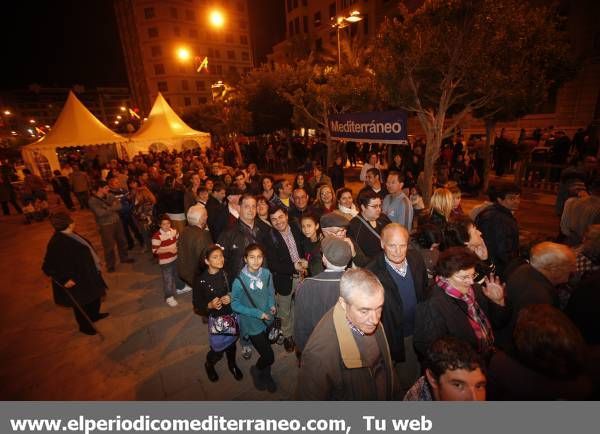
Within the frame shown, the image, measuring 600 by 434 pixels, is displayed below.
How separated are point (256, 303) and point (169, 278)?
2992 mm

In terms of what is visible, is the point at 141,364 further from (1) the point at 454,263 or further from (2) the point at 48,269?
(1) the point at 454,263

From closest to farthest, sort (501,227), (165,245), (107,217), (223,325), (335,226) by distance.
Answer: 1. (335,226)
2. (223,325)
3. (501,227)
4. (165,245)
5. (107,217)

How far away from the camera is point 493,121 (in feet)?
36.3

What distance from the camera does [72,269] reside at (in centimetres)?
450

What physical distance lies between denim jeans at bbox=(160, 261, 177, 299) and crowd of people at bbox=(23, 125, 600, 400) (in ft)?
0.08

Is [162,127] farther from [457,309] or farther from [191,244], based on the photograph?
[457,309]

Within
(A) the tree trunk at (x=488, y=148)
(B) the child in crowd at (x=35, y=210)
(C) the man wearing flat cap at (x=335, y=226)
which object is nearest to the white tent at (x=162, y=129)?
(B) the child in crowd at (x=35, y=210)

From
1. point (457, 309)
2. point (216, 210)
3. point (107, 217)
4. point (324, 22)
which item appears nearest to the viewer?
point (457, 309)

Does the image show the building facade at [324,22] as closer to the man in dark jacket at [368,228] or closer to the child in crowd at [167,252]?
the child in crowd at [167,252]

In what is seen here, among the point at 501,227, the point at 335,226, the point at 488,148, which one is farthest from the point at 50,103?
the point at 501,227

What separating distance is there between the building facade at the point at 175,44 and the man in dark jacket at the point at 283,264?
57.3 meters

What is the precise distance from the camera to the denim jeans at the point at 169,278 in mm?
5504

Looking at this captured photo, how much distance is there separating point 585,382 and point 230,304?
3.04 m

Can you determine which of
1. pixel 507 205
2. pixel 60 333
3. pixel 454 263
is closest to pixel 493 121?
pixel 507 205
